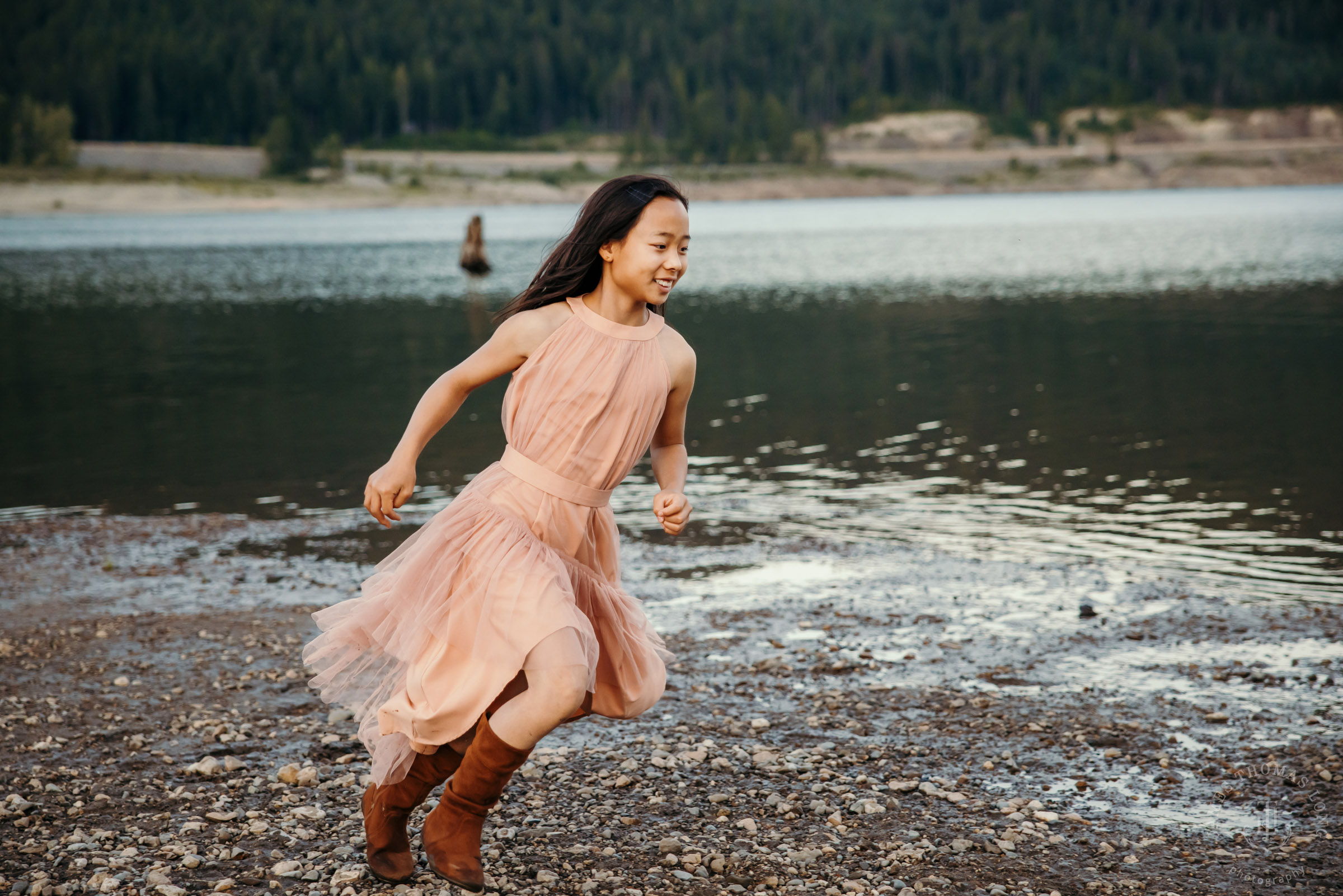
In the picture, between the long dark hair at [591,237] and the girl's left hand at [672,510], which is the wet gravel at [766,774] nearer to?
the girl's left hand at [672,510]

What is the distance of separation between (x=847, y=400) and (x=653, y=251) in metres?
15.4

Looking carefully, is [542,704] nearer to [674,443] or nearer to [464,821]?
[464,821]

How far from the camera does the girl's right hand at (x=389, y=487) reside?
4438 mm

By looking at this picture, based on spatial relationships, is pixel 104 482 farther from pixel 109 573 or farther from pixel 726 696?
pixel 726 696

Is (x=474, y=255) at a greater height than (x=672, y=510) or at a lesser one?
lesser

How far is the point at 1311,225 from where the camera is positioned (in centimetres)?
7331

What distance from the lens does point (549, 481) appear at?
4410 millimetres

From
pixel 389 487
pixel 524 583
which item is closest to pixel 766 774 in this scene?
pixel 524 583

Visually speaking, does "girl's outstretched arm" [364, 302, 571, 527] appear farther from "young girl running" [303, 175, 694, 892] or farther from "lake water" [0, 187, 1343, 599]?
"lake water" [0, 187, 1343, 599]

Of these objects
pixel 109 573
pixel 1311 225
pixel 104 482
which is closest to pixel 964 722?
pixel 109 573

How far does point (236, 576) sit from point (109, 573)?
1096mm

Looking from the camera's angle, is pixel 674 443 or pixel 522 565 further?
pixel 674 443

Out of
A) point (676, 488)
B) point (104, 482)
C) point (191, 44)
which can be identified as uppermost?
point (191, 44)

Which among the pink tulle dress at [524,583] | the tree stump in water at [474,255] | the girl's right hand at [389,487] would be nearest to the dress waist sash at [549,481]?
the pink tulle dress at [524,583]
